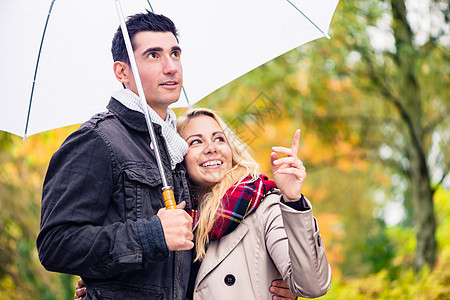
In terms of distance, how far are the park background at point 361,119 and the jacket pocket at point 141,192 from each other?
415 centimetres

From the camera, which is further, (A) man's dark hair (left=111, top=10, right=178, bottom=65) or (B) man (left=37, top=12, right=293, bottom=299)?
(A) man's dark hair (left=111, top=10, right=178, bottom=65)

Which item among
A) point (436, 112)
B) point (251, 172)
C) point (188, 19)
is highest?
point (436, 112)

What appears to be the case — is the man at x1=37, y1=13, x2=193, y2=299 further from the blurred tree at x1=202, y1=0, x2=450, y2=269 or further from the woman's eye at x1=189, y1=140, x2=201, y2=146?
the blurred tree at x1=202, y1=0, x2=450, y2=269

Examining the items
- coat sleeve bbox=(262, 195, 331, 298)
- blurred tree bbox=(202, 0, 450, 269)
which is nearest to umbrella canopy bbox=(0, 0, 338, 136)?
coat sleeve bbox=(262, 195, 331, 298)

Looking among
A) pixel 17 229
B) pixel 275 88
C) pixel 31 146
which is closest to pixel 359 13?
pixel 275 88

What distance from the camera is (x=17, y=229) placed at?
7551 millimetres

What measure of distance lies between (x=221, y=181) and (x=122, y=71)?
28.6 inches

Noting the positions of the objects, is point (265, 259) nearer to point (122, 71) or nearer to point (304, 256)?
point (304, 256)

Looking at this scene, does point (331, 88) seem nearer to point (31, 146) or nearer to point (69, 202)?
point (31, 146)

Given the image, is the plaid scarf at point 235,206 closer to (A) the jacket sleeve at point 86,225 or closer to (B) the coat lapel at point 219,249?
(B) the coat lapel at point 219,249

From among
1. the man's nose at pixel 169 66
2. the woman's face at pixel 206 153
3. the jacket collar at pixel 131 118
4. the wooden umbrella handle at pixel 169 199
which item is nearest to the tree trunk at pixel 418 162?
the woman's face at pixel 206 153

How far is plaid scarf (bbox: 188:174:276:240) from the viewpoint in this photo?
2.81m

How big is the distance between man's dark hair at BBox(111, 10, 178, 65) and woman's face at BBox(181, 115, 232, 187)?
1.75ft

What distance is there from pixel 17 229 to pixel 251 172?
5348 millimetres
